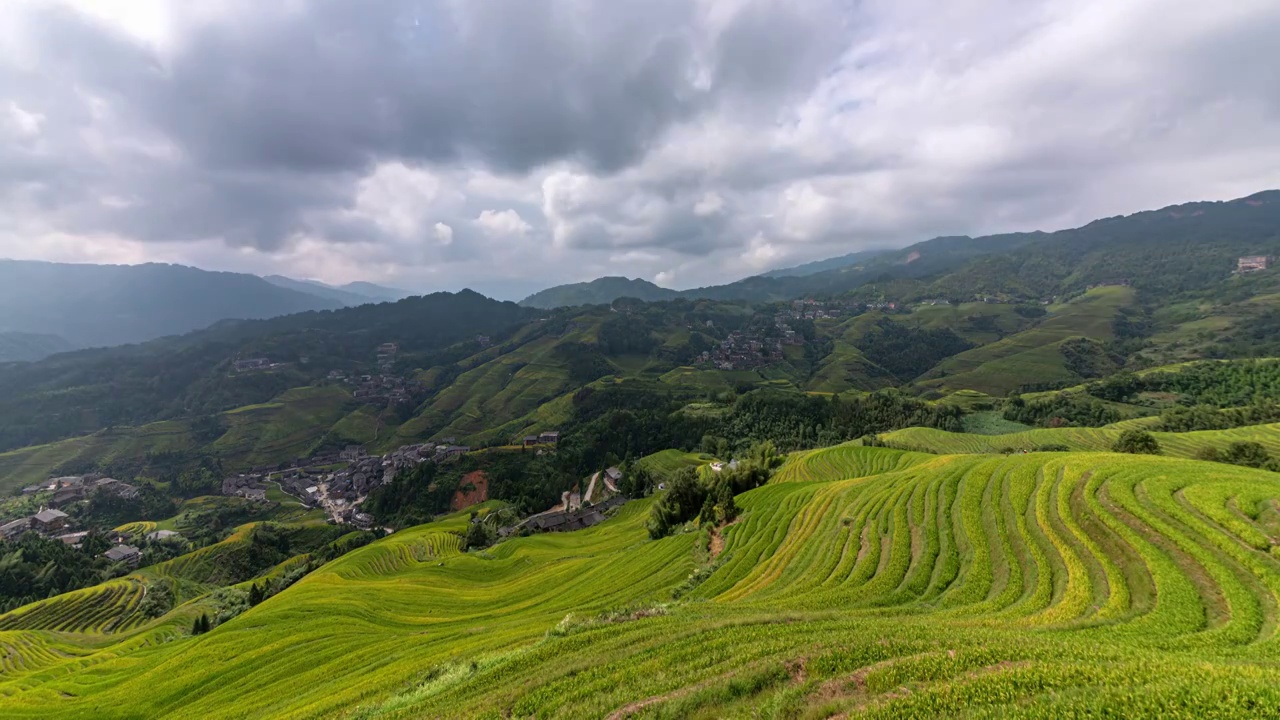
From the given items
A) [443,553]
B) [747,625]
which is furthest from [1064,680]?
[443,553]

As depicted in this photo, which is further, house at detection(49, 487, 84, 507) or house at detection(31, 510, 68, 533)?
house at detection(49, 487, 84, 507)

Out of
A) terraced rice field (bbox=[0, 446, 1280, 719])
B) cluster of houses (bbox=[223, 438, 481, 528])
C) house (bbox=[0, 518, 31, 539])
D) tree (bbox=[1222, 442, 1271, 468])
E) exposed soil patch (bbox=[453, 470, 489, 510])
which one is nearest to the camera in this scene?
terraced rice field (bbox=[0, 446, 1280, 719])

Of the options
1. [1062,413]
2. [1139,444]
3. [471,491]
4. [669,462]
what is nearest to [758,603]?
[1139,444]

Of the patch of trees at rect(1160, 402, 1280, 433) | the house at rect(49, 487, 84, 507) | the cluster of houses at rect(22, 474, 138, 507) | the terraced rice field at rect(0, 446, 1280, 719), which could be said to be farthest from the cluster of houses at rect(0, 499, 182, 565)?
the patch of trees at rect(1160, 402, 1280, 433)

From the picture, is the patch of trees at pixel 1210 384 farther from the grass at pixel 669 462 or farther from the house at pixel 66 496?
the house at pixel 66 496

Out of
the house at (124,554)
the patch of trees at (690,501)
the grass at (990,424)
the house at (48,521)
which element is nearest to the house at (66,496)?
the house at (48,521)

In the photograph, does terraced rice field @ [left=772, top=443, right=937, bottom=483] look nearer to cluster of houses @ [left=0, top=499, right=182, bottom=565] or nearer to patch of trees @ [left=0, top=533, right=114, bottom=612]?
patch of trees @ [left=0, top=533, right=114, bottom=612]
